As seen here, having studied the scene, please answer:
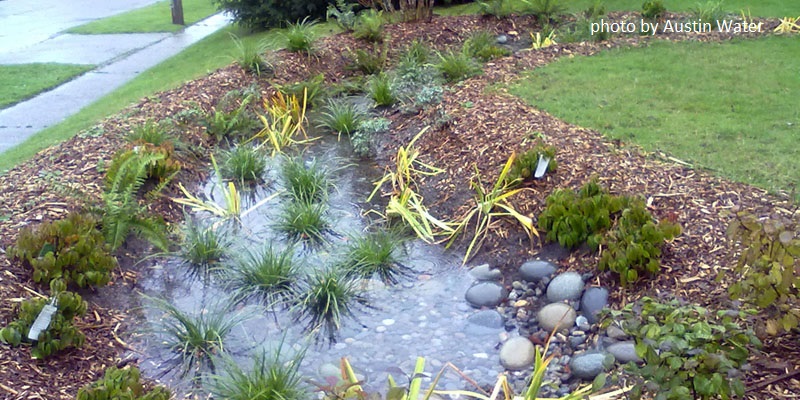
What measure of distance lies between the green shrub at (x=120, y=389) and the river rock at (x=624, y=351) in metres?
2.41

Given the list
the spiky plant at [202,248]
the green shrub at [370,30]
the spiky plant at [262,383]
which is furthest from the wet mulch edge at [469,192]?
the green shrub at [370,30]

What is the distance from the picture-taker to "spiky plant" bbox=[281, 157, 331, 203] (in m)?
6.42

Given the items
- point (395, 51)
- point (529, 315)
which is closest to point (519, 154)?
point (529, 315)

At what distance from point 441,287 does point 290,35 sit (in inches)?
216

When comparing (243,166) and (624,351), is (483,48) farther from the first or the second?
(624,351)

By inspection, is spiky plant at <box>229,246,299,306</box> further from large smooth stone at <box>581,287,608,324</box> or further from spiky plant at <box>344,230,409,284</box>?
large smooth stone at <box>581,287,608,324</box>

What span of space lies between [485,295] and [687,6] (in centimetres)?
798

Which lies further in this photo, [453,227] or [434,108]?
[434,108]

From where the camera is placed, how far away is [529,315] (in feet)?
15.9

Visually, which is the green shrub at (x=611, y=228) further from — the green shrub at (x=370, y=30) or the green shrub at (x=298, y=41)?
the green shrub at (x=370, y=30)

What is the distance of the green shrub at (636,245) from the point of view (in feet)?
14.7

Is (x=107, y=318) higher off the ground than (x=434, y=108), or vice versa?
(x=434, y=108)

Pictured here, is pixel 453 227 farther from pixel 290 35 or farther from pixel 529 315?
pixel 290 35

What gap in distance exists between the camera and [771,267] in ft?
10.8
